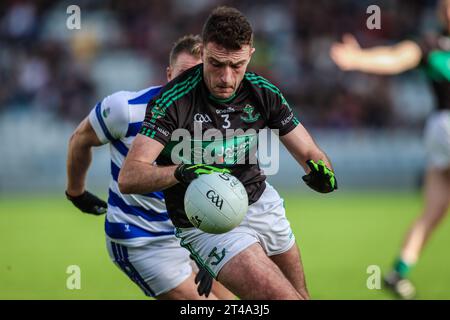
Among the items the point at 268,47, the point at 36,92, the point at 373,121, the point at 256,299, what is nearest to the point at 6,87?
the point at 36,92

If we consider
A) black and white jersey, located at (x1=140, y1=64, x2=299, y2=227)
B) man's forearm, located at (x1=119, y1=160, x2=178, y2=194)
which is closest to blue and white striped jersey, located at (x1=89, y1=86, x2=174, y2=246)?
black and white jersey, located at (x1=140, y1=64, x2=299, y2=227)

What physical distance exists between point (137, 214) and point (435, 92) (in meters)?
3.87

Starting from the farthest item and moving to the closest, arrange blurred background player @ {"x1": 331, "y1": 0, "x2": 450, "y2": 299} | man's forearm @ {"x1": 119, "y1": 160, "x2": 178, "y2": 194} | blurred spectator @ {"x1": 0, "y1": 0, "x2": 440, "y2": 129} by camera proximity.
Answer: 1. blurred spectator @ {"x1": 0, "y1": 0, "x2": 440, "y2": 129}
2. blurred background player @ {"x1": 331, "y1": 0, "x2": 450, "y2": 299}
3. man's forearm @ {"x1": 119, "y1": 160, "x2": 178, "y2": 194}

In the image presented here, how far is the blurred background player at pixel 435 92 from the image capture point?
23.7 feet

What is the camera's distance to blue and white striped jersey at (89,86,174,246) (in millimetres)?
5070

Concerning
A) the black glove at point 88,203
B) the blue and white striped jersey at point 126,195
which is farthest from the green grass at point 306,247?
the blue and white striped jersey at point 126,195

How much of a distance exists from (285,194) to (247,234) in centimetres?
1127

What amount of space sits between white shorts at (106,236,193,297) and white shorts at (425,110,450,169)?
3.36m

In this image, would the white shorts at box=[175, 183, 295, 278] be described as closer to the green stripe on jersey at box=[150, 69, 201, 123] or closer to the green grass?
the green stripe on jersey at box=[150, 69, 201, 123]

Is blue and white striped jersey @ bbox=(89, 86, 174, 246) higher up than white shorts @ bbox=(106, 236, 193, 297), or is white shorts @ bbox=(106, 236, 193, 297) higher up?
blue and white striped jersey @ bbox=(89, 86, 174, 246)

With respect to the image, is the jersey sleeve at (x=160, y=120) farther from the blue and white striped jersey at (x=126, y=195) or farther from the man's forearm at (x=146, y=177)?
the blue and white striped jersey at (x=126, y=195)

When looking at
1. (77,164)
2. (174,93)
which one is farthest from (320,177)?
(77,164)
